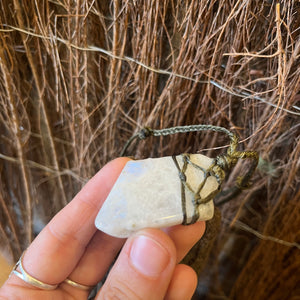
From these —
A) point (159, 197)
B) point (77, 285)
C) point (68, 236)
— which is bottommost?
point (77, 285)

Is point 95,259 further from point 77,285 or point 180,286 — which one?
point 180,286

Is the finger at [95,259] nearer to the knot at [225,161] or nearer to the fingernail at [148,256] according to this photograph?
the fingernail at [148,256]

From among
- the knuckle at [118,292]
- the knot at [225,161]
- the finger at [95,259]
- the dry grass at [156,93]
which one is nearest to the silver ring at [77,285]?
the finger at [95,259]

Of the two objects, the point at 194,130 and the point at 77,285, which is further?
the point at 77,285

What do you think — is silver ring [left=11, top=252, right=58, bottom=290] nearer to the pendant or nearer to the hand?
the hand

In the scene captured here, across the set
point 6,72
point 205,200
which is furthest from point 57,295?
point 6,72

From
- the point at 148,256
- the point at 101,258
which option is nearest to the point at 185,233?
the point at 148,256

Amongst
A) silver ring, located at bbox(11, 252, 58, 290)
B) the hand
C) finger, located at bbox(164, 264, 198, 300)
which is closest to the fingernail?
the hand
